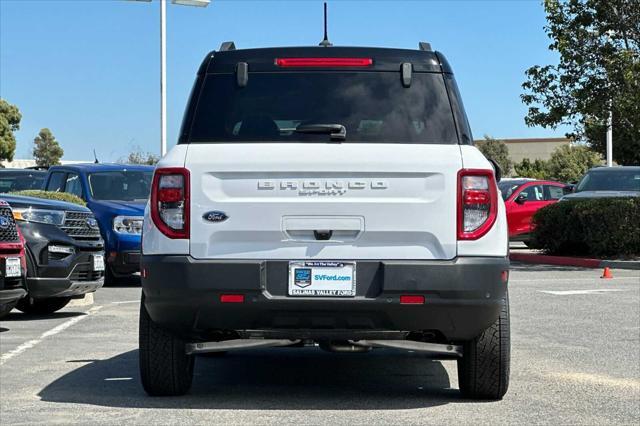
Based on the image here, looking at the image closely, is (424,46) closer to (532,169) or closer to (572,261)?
(572,261)

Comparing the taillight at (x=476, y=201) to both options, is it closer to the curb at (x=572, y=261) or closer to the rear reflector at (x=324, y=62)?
→ the rear reflector at (x=324, y=62)

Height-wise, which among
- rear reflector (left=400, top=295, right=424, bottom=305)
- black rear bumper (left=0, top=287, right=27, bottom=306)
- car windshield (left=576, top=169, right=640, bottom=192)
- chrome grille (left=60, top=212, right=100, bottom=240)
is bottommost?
black rear bumper (left=0, top=287, right=27, bottom=306)

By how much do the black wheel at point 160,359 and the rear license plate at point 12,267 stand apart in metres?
2.68

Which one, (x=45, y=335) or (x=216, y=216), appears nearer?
(x=216, y=216)

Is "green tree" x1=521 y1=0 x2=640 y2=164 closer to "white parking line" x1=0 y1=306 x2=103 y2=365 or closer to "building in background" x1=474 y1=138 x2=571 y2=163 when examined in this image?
"white parking line" x1=0 y1=306 x2=103 y2=365

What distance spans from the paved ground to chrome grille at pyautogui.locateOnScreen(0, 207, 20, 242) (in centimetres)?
95

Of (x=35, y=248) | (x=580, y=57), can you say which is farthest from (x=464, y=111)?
(x=580, y=57)

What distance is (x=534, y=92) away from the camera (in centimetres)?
2406

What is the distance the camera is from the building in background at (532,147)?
8856 centimetres

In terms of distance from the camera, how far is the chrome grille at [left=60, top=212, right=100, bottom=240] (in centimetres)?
1236

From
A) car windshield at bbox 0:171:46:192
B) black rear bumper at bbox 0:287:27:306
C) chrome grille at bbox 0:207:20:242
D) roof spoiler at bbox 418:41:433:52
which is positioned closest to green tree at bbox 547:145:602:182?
car windshield at bbox 0:171:46:192

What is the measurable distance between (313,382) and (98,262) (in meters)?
5.01

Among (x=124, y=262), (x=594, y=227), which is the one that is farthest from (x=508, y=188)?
(x=124, y=262)

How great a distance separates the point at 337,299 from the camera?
6.52 m
